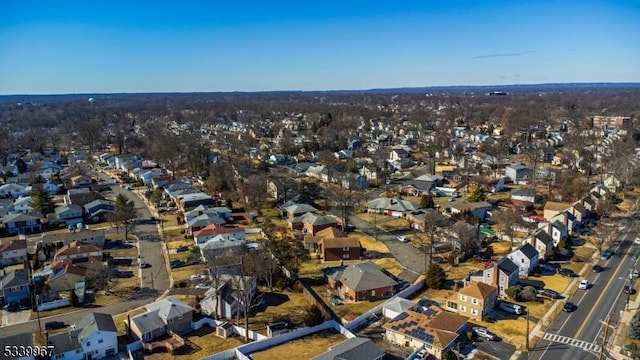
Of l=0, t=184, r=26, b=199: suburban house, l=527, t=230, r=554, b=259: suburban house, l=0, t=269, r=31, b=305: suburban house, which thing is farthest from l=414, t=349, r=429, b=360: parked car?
l=0, t=184, r=26, b=199: suburban house

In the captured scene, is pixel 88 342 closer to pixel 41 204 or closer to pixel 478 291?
pixel 478 291

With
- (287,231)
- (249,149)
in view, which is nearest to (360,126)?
(249,149)

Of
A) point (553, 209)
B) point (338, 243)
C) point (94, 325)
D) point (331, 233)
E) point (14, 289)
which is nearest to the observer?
point (94, 325)

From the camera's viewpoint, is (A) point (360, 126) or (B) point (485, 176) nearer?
(B) point (485, 176)

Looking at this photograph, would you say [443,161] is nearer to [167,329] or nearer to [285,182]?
[285,182]

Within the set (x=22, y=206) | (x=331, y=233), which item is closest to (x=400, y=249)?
(x=331, y=233)

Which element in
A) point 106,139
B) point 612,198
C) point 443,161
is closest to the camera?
point 612,198
